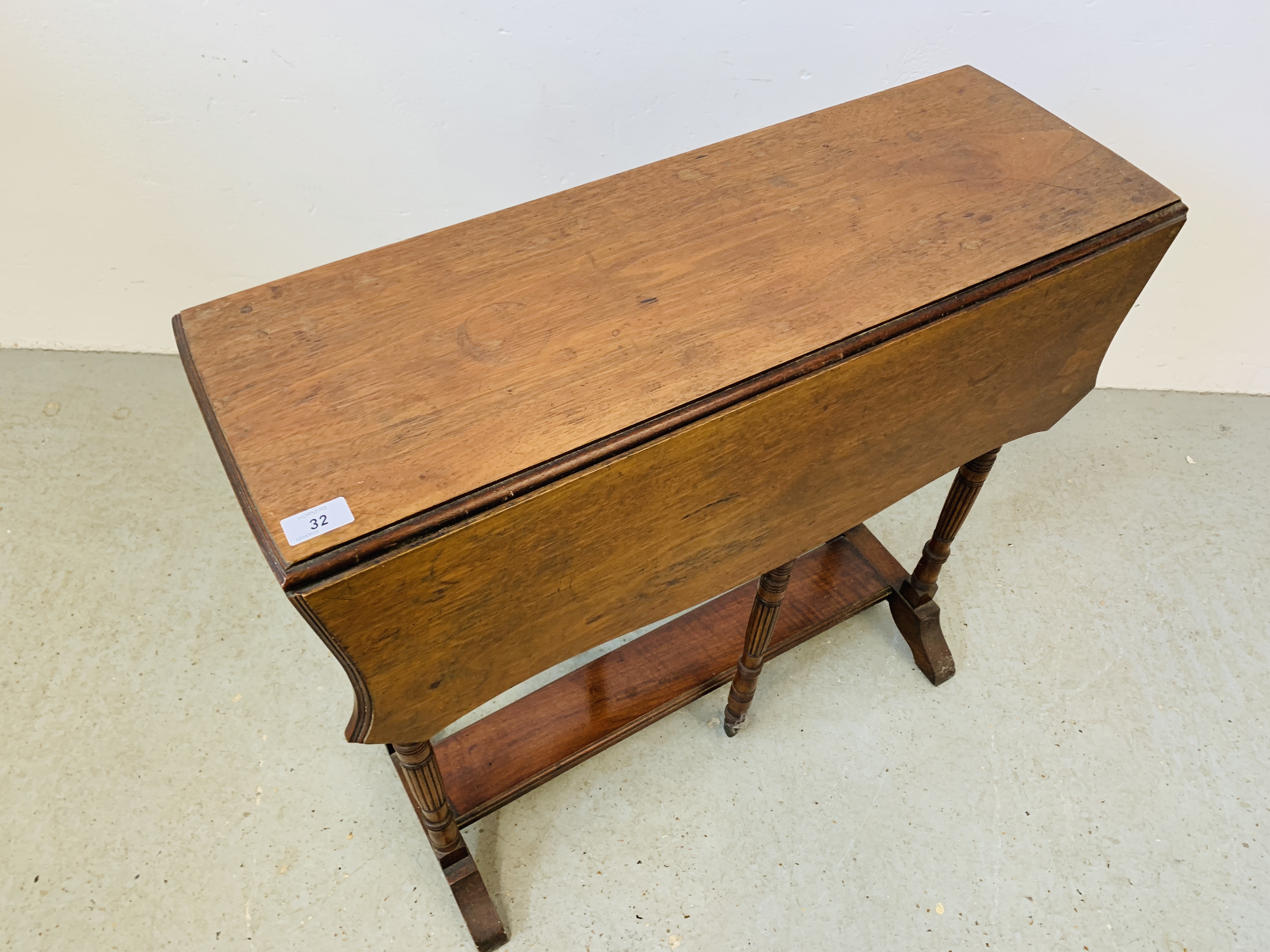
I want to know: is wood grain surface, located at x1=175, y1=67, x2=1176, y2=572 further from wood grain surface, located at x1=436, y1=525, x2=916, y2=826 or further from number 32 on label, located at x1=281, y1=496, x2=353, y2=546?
wood grain surface, located at x1=436, y1=525, x2=916, y2=826

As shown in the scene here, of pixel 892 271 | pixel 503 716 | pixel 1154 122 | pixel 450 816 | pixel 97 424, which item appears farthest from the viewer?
pixel 97 424

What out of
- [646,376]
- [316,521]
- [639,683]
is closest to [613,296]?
[646,376]

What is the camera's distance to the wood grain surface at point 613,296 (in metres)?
0.96

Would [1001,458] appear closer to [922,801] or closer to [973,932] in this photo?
[922,801]

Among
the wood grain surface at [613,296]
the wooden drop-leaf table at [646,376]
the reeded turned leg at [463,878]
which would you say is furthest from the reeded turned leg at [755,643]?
the reeded turned leg at [463,878]

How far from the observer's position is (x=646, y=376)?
103 centimetres

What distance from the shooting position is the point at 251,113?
1.91 meters

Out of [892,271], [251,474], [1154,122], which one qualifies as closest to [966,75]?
[892,271]

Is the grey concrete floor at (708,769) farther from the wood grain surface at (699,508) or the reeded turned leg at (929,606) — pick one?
the wood grain surface at (699,508)

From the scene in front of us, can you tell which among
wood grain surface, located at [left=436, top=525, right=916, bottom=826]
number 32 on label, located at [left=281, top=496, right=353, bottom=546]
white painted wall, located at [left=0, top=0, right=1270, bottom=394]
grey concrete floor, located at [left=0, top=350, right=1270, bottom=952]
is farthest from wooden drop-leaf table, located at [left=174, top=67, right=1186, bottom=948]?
white painted wall, located at [left=0, top=0, right=1270, bottom=394]

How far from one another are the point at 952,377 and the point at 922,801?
2.89 feet

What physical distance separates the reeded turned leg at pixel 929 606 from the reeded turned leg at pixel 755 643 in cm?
26

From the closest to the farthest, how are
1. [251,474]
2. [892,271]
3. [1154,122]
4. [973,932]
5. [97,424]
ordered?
[251,474]
[892,271]
[973,932]
[1154,122]
[97,424]

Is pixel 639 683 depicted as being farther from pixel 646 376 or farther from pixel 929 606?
pixel 646 376
